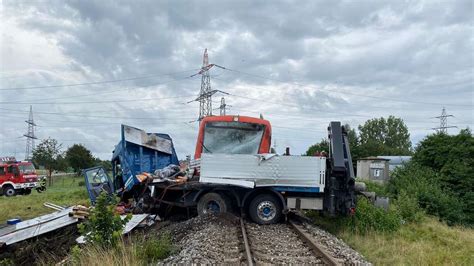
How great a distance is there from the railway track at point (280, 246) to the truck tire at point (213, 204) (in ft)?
2.64

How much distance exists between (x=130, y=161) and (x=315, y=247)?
27.8ft

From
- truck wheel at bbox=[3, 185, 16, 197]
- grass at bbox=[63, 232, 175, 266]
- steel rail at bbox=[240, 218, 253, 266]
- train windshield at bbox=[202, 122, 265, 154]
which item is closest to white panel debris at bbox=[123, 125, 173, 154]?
train windshield at bbox=[202, 122, 265, 154]

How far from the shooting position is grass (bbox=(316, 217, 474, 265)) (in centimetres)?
809

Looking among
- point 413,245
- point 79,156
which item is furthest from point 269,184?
point 79,156

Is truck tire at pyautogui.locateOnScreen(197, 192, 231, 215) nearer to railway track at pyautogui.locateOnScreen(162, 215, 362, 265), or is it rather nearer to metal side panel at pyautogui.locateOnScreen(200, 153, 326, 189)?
railway track at pyautogui.locateOnScreen(162, 215, 362, 265)

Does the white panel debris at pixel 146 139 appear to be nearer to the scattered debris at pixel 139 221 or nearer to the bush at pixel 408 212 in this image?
the scattered debris at pixel 139 221

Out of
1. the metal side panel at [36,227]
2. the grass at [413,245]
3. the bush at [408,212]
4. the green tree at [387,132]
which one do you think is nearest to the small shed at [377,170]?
the bush at [408,212]

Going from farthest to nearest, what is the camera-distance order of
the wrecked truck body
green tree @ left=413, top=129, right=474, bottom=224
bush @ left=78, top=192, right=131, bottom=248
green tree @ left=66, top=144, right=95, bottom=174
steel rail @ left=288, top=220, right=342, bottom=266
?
1. green tree @ left=66, top=144, right=95, bottom=174
2. green tree @ left=413, top=129, right=474, bottom=224
3. the wrecked truck body
4. bush @ left=78, top=192, right=131, bottom=248
5. steel rail @ left=288, top=220, right=342, bottom=266

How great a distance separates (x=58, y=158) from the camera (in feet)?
165

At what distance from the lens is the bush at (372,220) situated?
37.1ft

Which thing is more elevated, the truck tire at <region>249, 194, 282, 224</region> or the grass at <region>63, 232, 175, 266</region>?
the truck tire at <region>249, 194, 282, 224</region>

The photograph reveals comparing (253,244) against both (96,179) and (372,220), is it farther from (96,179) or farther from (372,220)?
(96,179)

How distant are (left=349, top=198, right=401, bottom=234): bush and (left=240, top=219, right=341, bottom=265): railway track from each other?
1.56 metres

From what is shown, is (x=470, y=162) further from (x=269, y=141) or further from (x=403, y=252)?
(x=403, y=252)
